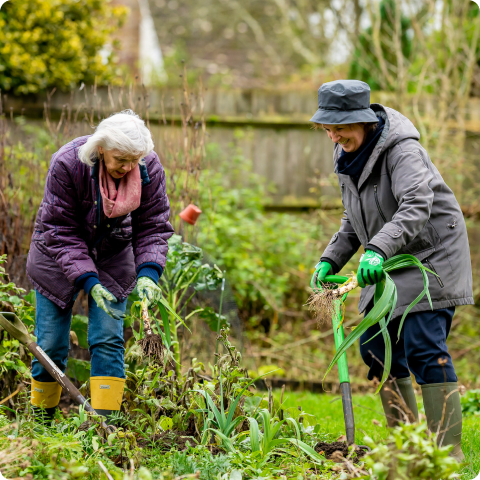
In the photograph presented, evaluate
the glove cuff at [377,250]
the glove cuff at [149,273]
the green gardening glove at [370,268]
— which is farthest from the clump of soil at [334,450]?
the glove cuff at [149,273]

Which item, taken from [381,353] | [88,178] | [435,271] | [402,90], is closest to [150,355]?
[88,178]

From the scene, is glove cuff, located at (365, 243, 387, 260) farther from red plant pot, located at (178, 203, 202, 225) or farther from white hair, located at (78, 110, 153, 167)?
red plant pot, located at (178, 203, 202, 225)

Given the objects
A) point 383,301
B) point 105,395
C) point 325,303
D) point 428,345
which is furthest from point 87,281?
point 428,345

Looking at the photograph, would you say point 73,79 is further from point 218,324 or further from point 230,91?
point 218,324

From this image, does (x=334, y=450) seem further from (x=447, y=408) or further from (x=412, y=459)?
(x=412, y=459)

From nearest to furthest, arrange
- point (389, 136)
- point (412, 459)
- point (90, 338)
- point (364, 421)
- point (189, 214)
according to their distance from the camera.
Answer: point (412, 459) < point (389, 136) < point (90, 338) < point (364, 421) < point (189, 214)

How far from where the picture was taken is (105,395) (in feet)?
9.18

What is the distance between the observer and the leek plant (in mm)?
2409

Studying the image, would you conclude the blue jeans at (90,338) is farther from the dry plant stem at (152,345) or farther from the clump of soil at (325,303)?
the clump of soil at (325,303)

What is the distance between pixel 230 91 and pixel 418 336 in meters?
4.99

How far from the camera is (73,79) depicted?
6.55 meters

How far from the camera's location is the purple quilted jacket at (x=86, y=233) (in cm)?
279

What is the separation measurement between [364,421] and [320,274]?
4.07 feet

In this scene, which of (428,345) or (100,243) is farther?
(100,243)
